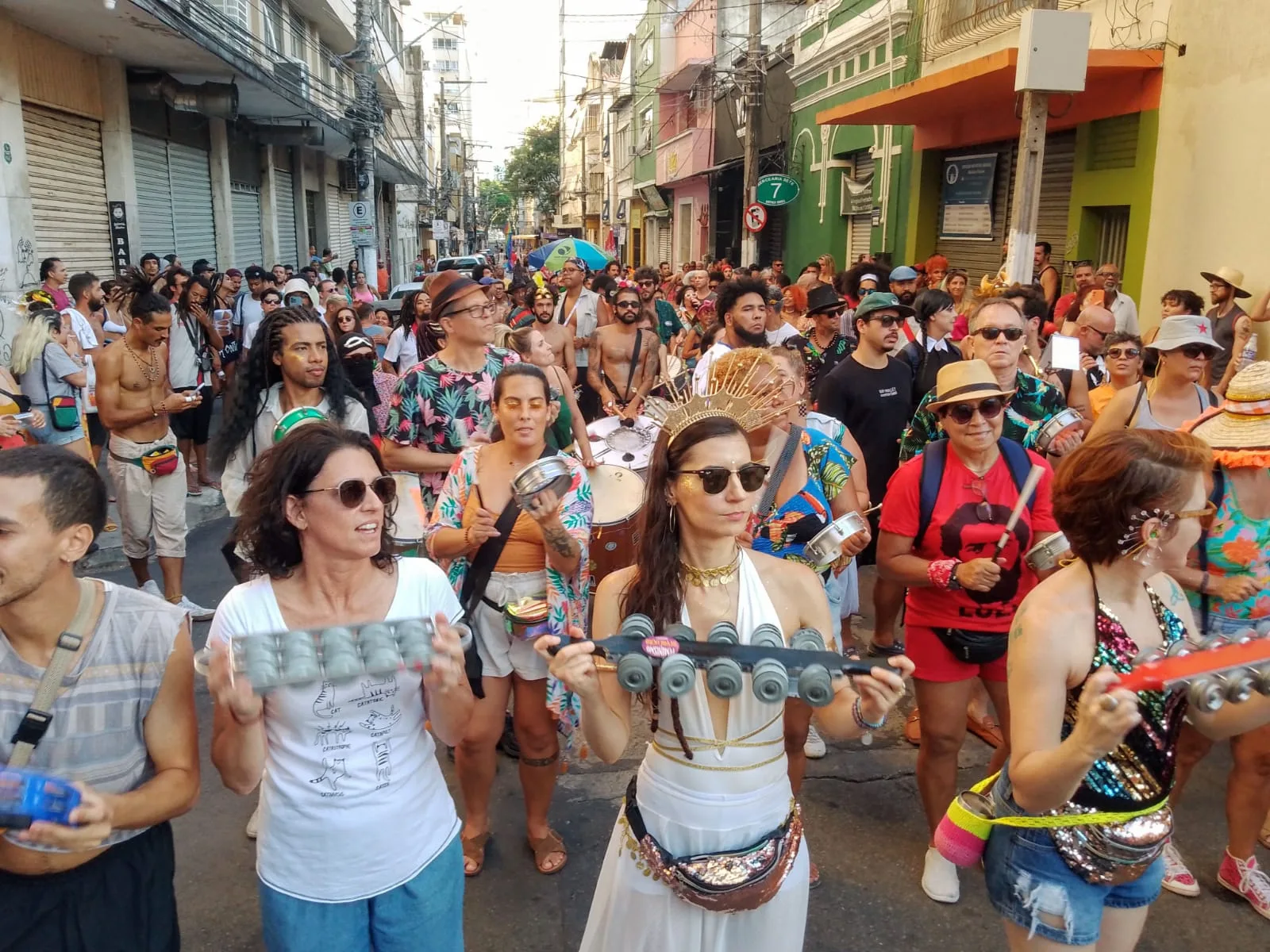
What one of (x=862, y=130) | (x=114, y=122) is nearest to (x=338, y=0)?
(x=114, y=122)

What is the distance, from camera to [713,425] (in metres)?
2.55

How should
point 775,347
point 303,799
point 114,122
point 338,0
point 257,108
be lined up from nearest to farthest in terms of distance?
point 303,799 < point 775,347 < point 114,122 < point 257,108 < point 338,0

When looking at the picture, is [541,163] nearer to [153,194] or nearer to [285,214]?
[285,214]

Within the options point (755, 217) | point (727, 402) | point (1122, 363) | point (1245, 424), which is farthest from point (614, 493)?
point (755, 217)

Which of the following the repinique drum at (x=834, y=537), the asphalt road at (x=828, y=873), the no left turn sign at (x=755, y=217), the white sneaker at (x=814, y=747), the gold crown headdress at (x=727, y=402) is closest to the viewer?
the gold crown headdress at (x=727, y=402)

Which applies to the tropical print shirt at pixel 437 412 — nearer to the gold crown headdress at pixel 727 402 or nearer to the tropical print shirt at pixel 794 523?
the gold crown headdress at pixel 727 402

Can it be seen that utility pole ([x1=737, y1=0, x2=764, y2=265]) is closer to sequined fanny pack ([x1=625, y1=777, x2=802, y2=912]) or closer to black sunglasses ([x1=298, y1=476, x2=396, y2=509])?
black sunglasses ([x1=298, y1=476, x2=396, y2=509])

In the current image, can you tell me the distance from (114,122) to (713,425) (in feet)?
50.6

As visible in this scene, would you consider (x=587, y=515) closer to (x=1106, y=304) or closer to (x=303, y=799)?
(x=303, y=799)

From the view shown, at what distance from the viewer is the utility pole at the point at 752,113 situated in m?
21.1

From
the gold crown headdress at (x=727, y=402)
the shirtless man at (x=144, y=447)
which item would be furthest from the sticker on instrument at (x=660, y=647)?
the shirtless man at (x=144, y=447)

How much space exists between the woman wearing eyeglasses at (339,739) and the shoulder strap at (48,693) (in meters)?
0.30

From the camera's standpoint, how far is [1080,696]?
2.24 meters

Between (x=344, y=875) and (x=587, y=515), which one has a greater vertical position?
(x=587, y=515)
